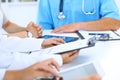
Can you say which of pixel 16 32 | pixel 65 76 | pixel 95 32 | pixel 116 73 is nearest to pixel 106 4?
pixel 95 32

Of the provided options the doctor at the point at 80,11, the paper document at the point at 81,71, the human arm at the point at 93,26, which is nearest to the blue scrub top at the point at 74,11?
the doctor at the point at 80,11

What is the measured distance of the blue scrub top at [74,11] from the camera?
5.25 ft

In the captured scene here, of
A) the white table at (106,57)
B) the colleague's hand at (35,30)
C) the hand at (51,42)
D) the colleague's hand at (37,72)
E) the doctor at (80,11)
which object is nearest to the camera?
the colleague's hand at (37,72)

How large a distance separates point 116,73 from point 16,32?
3.54ft

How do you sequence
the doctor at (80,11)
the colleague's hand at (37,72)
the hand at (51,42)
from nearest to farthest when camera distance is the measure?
the colleague's hand at (37,72) → the hand at (51,42) → the doctor at (80,11)

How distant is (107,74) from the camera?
2.56 feet

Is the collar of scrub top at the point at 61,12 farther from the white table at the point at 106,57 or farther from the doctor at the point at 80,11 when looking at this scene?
the white table at the point at 106,57

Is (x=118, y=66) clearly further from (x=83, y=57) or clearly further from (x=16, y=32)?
(x=16, y=32)

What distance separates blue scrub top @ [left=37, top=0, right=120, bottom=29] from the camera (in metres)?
1.60

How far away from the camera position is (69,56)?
890 millimetres

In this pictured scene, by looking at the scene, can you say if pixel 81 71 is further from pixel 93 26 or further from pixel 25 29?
pixel 25 29

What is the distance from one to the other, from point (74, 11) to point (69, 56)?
77 centimetres

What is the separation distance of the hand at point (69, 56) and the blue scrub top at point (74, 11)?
0.75 meters

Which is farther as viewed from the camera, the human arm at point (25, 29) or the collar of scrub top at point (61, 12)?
the collar of scrub top at point (61, 12)
